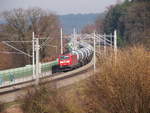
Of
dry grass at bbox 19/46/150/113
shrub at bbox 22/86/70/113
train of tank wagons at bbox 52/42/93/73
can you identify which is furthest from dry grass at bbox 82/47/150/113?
train of tank wagons at bbox 52/42/93/73

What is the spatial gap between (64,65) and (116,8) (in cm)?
4783

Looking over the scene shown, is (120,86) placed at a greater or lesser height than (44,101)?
greater

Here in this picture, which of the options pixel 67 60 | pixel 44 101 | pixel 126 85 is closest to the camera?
pixel 126 85

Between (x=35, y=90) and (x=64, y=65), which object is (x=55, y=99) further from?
(x=64, y=65)

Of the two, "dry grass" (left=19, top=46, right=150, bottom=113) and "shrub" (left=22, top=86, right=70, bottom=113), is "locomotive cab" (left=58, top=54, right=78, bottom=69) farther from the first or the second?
"dry grass" (left=19, top=46, right=150, bottom=113)

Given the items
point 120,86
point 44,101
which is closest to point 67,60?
point 44,101

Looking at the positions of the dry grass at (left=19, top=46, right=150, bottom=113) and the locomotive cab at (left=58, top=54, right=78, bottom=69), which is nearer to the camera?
the dry grass at (left=19, top=46, right=150, bottom=113)

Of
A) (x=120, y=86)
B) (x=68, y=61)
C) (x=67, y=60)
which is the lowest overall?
(x=68, y=61)

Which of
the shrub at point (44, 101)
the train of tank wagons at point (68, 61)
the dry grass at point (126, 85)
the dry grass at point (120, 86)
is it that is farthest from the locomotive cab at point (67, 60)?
the dry grass at point (126, 85)

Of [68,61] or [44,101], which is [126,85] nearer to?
[44,101]

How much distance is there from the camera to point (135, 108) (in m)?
13.1

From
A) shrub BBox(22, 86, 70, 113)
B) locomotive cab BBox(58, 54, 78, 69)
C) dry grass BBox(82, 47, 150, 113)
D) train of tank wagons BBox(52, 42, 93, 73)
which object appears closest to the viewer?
dry grass BBox(82, 47, 150, 113)

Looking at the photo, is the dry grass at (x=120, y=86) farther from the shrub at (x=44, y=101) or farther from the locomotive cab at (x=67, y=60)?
the locomotive cab at (x=67, y=60)

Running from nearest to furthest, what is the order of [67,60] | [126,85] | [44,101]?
[126,85]
[44,101]
[67,60]
